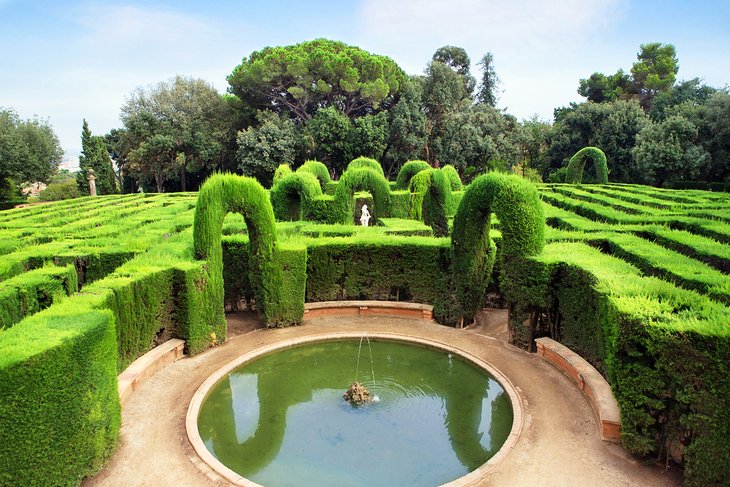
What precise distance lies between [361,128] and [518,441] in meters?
36.5

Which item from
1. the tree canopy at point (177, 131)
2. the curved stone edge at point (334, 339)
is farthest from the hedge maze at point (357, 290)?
the tree canopy at point (177, 131)

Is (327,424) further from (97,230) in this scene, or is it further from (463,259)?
(97,230)

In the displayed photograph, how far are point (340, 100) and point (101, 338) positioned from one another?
1562 inches

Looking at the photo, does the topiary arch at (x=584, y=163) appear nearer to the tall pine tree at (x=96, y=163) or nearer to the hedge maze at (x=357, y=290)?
the hedge maze at (x=357, y=290)

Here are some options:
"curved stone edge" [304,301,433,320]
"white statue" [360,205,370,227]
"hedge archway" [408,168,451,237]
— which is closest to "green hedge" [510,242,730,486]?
"curved stone edge" [304,301,433,320]

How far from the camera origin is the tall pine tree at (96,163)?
146 feet

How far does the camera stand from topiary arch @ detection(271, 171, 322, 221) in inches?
779

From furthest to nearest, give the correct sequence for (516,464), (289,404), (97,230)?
(97,230)
(289,404)
(516,464)

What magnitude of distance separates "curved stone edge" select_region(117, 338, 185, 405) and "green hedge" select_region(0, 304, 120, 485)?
55.2 inches

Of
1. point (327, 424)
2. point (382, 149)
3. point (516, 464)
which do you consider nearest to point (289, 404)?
point (327, 424)

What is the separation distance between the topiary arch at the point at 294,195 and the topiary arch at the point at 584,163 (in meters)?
23.6

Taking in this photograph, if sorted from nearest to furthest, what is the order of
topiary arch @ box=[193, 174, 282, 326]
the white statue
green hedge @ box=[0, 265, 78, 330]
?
green hedge @ box=[0, 265, 78, 330] → topiary arch @ box=[193, 174, 282, 326] → the white statue

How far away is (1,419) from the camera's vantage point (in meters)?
5.64

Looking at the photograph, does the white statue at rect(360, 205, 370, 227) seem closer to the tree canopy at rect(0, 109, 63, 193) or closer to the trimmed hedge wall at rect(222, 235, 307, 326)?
the trimmed hedge wall at rect(222, 235, 307, 326)
